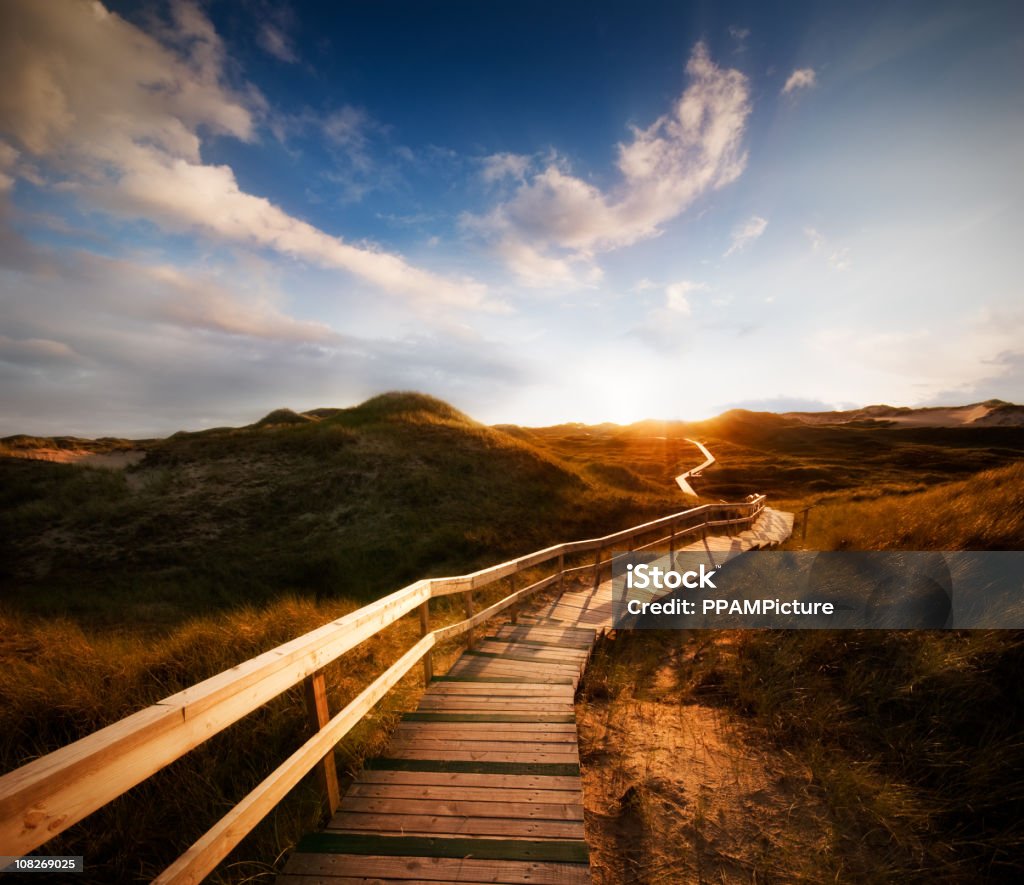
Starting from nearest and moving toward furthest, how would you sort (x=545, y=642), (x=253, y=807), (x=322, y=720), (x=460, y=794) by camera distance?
1. (x=253, y=807)
2. (x=322, y=720)
3. (x=460, y=794)
4. (x=545, y=642)

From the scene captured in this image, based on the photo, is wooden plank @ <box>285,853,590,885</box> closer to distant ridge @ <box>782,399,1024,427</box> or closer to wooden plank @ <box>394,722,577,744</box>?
wooden plank @ <box>394,722,577,744</box>

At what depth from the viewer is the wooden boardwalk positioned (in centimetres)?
A: 279

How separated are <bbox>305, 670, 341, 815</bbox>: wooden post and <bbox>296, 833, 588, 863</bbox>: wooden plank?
261mm

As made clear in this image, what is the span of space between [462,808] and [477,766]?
48cm

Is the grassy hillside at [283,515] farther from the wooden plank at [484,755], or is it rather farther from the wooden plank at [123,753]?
the wooden plank at [123,753]

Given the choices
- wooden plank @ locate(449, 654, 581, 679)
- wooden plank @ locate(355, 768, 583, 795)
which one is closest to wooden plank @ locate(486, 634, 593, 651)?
wooden plank @ locate(449, 654, 581, 679)

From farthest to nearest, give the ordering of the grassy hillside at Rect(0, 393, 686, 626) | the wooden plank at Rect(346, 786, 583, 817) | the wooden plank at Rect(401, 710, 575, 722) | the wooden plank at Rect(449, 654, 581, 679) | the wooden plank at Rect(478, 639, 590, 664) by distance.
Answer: the grassy hillside at Rect(0, 393, 686, 626) < the wooden plank at Rect(478, 639, 590, 664) < the wooden plank at Rect(449, 654, 581, 679) < the wooden plank at Rect(401, 710, 575, 722) < the wooden plank at Rect(346, 786, 583, 817)

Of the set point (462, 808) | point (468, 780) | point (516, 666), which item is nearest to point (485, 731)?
point (468, 780)

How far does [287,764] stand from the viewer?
2635 millimetres

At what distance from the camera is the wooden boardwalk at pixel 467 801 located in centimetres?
279

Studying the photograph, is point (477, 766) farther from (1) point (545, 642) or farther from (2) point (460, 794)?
(1) point (545, 642)

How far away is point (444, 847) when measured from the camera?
9.61ft

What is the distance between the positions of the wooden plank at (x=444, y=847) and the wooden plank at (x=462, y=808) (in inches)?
9.3

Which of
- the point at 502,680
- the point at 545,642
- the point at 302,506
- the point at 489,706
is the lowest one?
the point at 545,642
